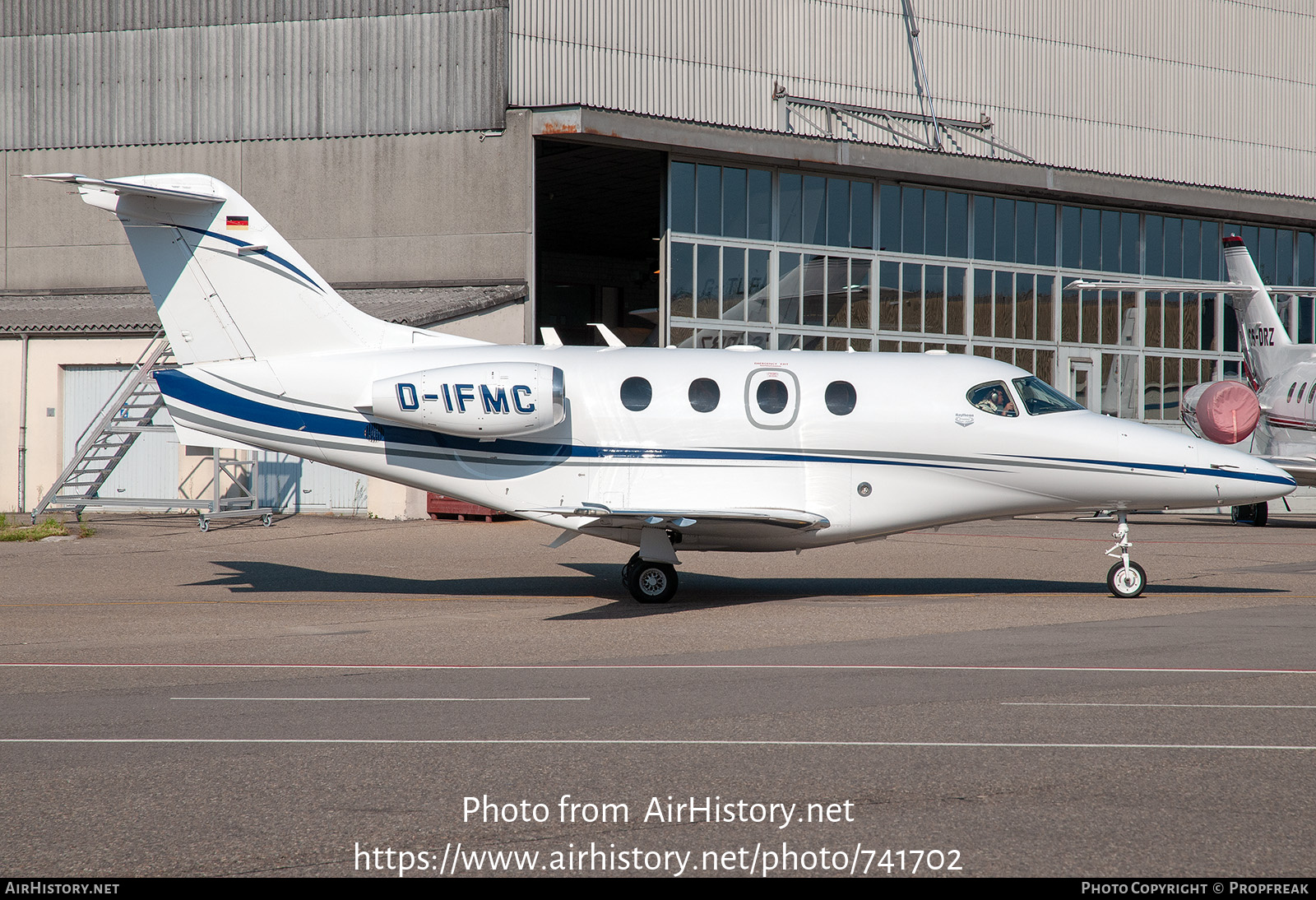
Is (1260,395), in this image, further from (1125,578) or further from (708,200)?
(1125,578)

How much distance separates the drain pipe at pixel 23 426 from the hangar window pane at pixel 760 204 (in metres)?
16.9

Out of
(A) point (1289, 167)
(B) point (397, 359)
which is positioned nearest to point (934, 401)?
(B) point (397, 359)

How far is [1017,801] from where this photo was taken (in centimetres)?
517

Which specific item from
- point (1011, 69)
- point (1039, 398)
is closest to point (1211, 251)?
point (1011, 69)

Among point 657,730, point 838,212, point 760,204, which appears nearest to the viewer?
point 657,730

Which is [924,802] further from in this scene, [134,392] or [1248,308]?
[1248,308]

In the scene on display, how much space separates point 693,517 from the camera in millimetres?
12336

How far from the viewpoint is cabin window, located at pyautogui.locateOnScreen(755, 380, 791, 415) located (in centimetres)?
1317

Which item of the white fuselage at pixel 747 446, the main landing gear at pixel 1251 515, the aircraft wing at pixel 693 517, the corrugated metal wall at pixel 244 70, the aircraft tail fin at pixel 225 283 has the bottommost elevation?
the main landing gear at pixel 1251 515

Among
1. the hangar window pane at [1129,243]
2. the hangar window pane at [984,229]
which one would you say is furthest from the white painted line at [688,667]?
the hangar window pane at [1129,243]

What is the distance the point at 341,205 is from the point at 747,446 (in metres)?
17.6

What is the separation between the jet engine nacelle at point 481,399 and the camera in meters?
12.9

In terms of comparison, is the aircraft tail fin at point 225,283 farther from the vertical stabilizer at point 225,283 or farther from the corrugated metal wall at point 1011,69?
the corrugated metal wall at point 1011,69

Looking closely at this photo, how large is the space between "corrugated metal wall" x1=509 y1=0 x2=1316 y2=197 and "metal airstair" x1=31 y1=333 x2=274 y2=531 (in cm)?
1027
